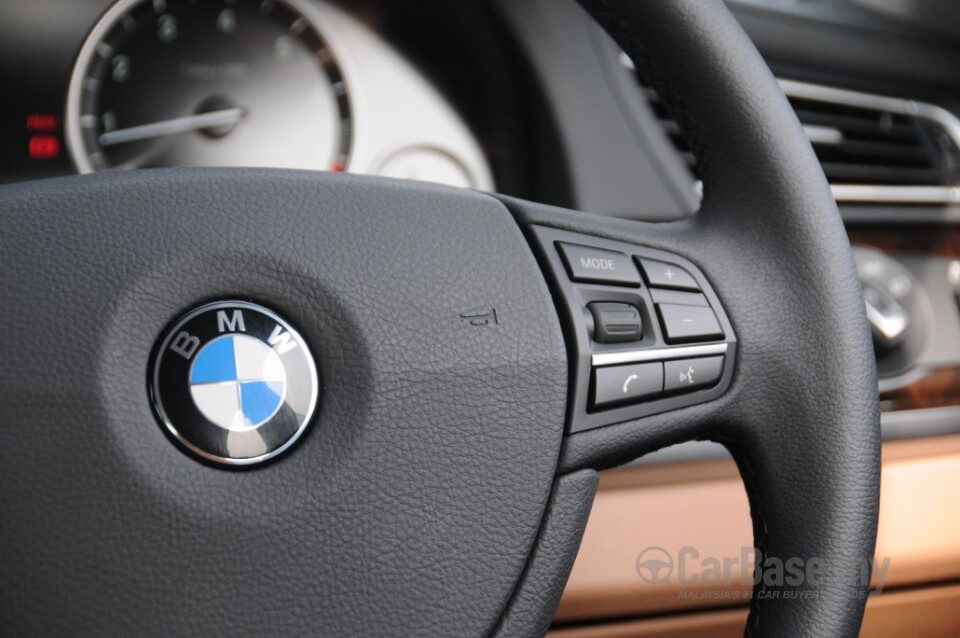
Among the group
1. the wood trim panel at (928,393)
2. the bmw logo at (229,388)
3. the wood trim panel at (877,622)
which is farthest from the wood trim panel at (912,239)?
the bmw logo at (229,388)

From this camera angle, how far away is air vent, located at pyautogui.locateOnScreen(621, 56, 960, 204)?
1304 mm

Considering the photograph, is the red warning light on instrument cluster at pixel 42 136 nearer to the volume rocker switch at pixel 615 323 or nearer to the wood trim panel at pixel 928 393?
the volume rocker switch at pixel 615 323

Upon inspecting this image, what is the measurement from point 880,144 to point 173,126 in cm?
94

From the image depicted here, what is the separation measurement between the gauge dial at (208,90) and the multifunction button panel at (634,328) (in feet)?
2.03

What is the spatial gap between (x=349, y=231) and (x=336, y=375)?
0.31 feet

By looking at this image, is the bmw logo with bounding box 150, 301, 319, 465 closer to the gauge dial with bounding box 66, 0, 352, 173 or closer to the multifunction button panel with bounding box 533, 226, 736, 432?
the multifunction button panel with bounding box 533, 226, 736, 432

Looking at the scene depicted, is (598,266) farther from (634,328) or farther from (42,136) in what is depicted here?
(42,136)

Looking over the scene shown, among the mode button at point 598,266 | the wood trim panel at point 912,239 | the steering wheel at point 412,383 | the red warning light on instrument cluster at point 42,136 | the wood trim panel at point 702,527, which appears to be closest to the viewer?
the steering wheel at point 412,383

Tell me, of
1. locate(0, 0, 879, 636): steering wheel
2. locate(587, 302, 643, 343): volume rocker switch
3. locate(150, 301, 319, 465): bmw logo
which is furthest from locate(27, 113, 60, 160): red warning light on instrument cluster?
locate(587, 302, 643, 343): volume rocker switch

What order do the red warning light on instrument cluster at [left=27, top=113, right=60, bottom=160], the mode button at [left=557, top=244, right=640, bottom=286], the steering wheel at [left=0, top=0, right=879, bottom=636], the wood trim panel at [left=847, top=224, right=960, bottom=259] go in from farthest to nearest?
the wood trim panel at [left=847, top=224, right=960, bottom=259], the red warning light on instrument cluster at [left=27, top=113, right=60, bottom=160], the mode button at [left=557, top=244, right=640, bottom=286], the steering wheel at [left=0, top=0, right=879, bottom=636]

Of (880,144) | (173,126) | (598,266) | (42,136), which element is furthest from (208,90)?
(880,144)

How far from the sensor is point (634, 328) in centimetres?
66

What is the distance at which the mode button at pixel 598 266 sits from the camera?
66cm

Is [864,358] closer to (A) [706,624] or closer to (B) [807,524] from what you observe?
(B) [807,524]
